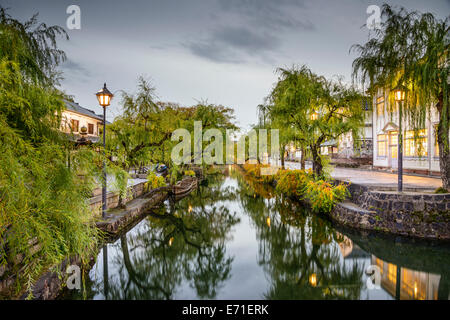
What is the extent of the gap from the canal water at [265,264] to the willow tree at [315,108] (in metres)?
4.12

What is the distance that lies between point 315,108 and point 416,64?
16.2 ft

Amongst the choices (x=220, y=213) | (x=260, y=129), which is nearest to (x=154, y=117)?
(x=220, y=213)

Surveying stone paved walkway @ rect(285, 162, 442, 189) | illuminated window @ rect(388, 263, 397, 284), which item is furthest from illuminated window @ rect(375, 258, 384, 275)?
stone paved walkway @ rect(285, 162, 442, 189)

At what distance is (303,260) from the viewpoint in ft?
22.0

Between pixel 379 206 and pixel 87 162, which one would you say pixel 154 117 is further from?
pixel 379 206

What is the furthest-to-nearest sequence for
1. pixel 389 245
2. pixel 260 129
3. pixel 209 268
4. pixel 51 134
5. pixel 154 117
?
pixel 260 129 → pixel 154 117 → pixel 389 245 → pixel 209 268 → pixel 51 134

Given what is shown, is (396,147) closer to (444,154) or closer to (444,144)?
(444,154)

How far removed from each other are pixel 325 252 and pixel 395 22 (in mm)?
7746

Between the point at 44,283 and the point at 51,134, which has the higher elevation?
the point at 51,134

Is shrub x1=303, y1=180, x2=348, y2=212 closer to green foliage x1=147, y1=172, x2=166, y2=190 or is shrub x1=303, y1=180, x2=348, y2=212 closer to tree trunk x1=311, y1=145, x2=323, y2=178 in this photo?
tree trunk x1=311, y1=145, x2=323, y2=178

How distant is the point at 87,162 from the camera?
3762 mm

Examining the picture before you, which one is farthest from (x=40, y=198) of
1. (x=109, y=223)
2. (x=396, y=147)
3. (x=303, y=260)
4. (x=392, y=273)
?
(x=396, y=147)

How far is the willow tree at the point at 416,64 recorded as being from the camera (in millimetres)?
7184

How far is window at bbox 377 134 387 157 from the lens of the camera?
18.6m
